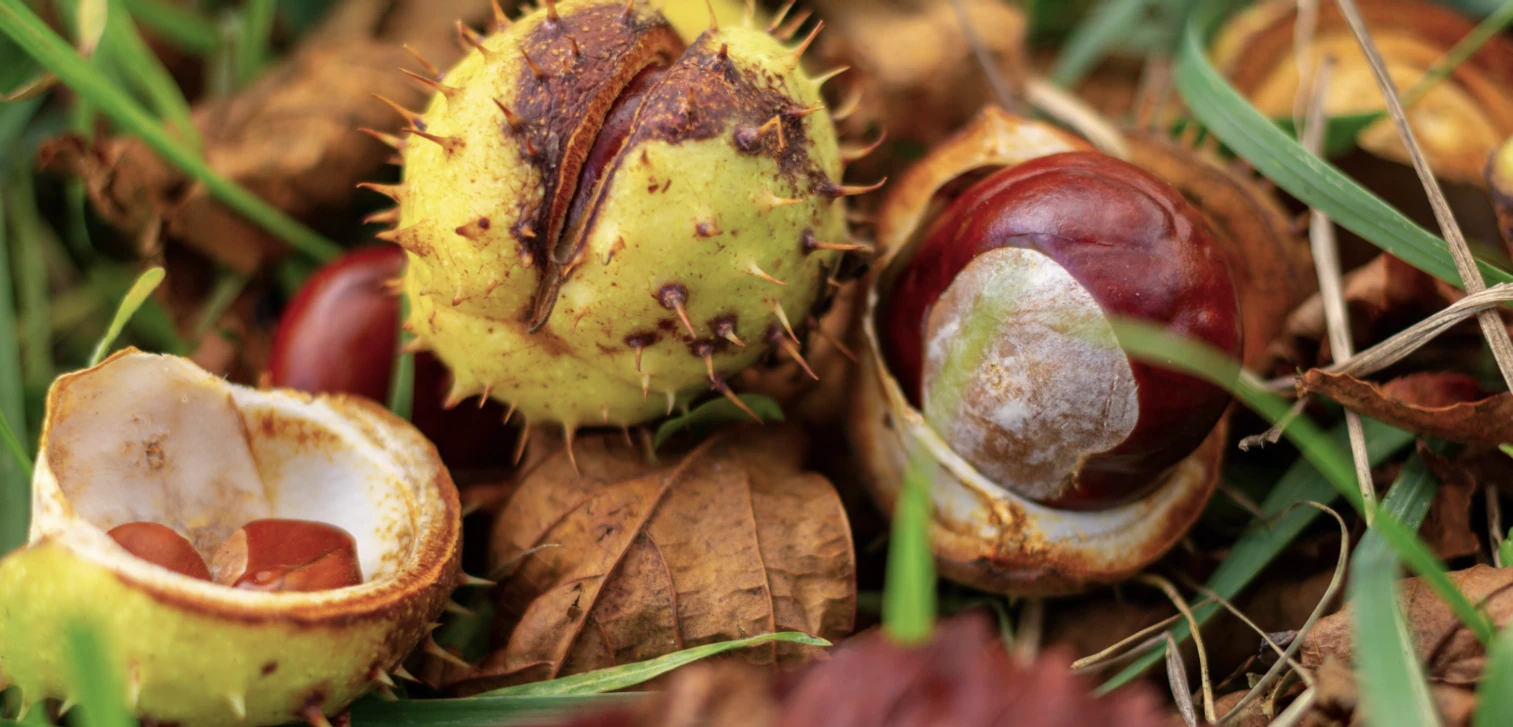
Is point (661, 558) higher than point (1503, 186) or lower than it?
lower

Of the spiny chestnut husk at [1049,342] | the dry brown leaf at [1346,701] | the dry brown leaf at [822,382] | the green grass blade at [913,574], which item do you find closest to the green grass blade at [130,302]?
the dry brown leaf at [822,382]

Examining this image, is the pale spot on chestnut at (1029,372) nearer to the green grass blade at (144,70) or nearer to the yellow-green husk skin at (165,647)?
the yellow-green husk skin at (165,647)

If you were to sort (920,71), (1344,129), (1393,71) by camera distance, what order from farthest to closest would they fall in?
(920,71) → (1393,71) → (1344,129)

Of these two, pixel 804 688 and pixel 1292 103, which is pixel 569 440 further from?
pixel 1292 103

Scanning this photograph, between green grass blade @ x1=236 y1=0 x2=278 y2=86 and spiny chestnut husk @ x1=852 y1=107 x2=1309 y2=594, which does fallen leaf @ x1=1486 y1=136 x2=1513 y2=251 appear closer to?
spiny chestnut husk @ x1=852 y1=107 x2=1309 y2=594

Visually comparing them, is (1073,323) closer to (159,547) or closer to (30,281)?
(159,547)

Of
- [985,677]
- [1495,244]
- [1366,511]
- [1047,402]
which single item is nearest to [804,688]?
[985,677]

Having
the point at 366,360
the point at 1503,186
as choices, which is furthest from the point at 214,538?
the point at 1503,186
